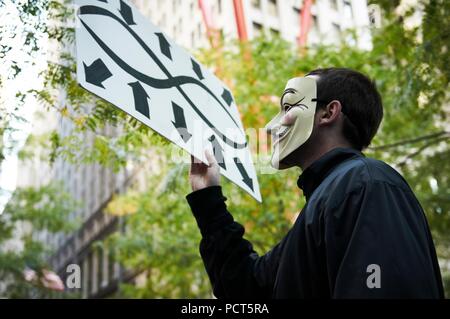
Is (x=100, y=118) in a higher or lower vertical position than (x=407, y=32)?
lower

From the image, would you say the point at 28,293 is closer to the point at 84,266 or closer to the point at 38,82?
the point at 38,82

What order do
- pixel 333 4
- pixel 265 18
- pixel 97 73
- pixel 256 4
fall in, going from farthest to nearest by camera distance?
pixel 256 4 → pixel 265 18 → pixel 333 4 → pixel 97 73

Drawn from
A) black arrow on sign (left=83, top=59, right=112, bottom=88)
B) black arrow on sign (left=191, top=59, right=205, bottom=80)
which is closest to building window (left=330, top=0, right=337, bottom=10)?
black arrow on sign (left=191, top=59, right=205, bottom=80)

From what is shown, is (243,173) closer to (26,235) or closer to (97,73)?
(97,73)

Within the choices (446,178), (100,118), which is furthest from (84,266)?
(100,118)

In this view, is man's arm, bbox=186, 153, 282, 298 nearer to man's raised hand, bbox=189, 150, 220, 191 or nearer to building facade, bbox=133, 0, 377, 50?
man's raised hand, bbox=189, 150, 220, 191

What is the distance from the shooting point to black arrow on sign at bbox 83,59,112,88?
2.12 metres

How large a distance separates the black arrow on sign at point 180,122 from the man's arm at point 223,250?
180 mm

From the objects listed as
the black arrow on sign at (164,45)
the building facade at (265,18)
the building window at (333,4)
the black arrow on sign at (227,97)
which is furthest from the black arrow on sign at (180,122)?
the building window at (333,4)

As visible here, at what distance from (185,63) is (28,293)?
10779mm

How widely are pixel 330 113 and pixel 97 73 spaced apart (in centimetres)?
94

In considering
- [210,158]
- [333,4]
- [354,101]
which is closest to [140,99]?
[210,158]

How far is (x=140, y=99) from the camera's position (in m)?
2.30

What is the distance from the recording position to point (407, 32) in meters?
Result: 6.20
